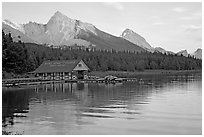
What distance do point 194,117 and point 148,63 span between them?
412ft

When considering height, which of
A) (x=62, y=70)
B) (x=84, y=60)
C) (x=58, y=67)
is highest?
(x=84, y=60)

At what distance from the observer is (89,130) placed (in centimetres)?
1438

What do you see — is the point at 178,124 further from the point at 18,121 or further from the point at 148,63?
the point at 148,63

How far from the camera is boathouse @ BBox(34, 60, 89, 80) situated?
217ft

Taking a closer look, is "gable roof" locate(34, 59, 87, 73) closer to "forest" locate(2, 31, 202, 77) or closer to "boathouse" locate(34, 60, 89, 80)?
"boathouse" locate(34, 60, 89, 80)

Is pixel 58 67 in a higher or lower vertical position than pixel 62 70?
higher

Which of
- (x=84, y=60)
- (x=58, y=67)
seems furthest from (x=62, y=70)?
(x=84, y=60)

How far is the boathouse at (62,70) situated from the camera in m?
66.1

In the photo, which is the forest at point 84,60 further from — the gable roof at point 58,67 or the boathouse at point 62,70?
the boathouse at point 62,70

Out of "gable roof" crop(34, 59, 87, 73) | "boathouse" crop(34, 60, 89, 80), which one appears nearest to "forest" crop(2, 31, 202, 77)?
"gable roof" crop(34, 59, 87, 73)

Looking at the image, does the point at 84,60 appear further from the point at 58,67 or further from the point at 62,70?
the point at 62,70

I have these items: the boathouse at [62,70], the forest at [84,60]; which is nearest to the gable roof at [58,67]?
the boathouse at [62,70]

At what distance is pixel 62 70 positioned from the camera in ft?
216

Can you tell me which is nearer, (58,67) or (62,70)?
(62,70)
